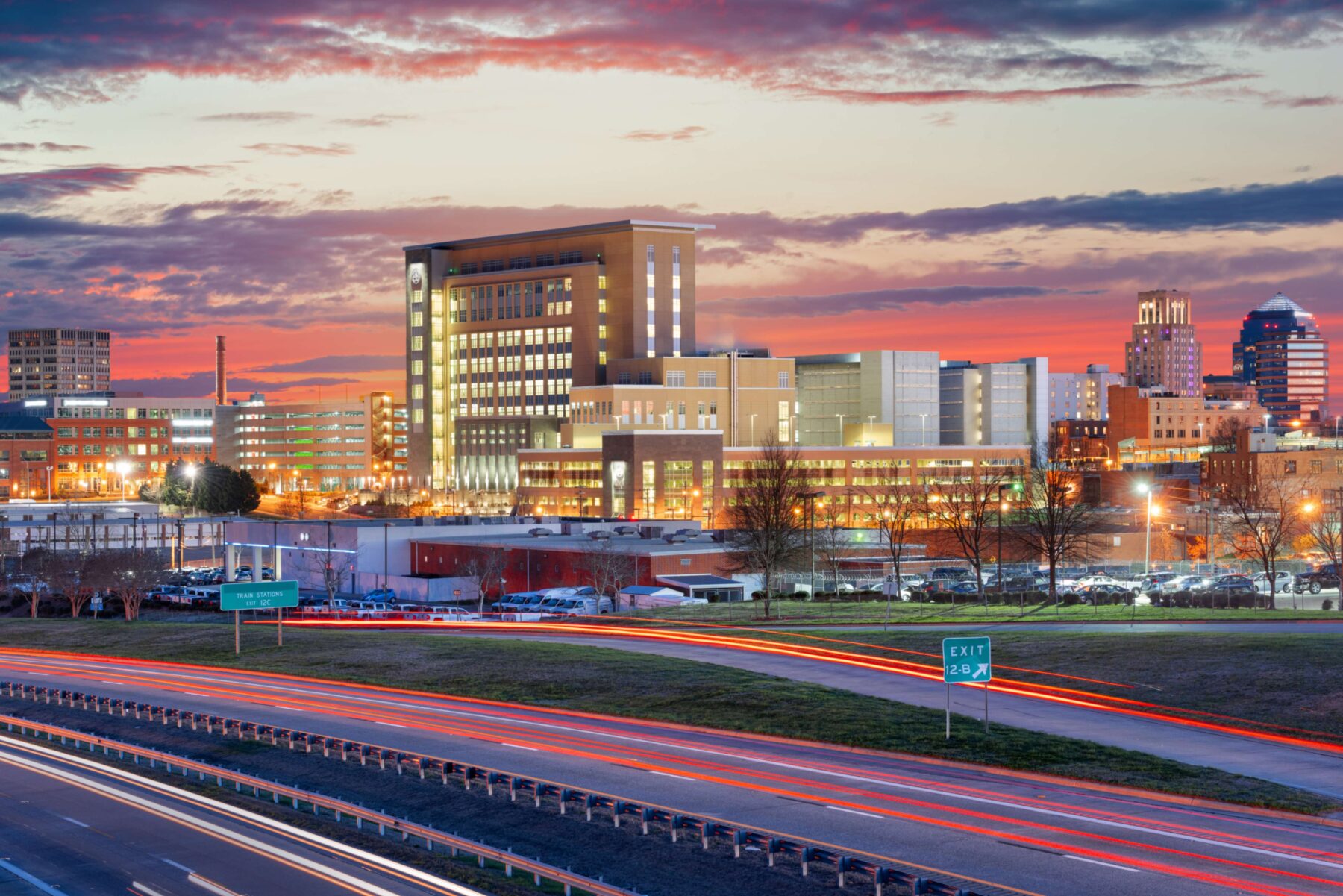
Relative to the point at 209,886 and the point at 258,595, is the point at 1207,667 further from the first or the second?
the point at 258,595

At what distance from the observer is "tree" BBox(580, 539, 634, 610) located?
90188mm

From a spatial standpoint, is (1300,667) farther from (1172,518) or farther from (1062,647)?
(1172,518)

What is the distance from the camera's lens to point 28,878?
27344 mm

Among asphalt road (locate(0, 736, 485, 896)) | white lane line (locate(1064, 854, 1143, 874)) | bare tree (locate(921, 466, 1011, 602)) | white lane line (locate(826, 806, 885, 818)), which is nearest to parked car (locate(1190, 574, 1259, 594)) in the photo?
bare tree (locate(921, 466, 1011, 602))

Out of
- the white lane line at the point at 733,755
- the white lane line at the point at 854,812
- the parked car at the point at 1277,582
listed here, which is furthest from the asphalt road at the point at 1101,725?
the parked car at the point at 1277,582

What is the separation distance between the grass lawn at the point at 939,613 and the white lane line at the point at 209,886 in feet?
137

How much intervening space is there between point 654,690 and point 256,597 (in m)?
24.3

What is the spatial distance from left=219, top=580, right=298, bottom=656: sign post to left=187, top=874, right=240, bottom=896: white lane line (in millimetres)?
34697

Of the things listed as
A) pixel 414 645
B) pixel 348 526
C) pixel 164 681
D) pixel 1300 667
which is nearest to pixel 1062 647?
pixel 1300 667

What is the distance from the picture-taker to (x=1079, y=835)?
88.7ft

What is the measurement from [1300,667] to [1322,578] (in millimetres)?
52909

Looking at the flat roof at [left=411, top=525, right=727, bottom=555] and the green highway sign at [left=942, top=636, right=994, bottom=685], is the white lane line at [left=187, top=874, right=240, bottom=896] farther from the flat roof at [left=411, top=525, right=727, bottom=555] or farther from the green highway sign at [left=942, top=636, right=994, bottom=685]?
the flat roof at [left=411, top=525, right=727, bottom=555]

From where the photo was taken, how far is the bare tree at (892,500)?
117 meters

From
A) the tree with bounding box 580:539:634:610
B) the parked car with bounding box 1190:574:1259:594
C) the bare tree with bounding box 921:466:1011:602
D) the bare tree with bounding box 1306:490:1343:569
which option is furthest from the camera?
the tree with bounding box 580:539:634:610
